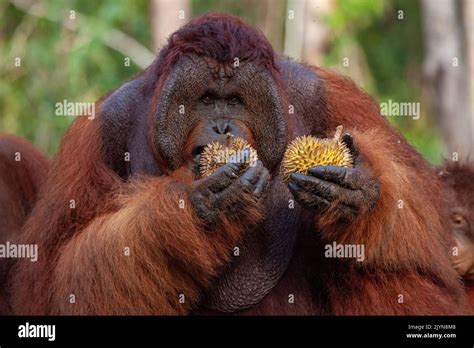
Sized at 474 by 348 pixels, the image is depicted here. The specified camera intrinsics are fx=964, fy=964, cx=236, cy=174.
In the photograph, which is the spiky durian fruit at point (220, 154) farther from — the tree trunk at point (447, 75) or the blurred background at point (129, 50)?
the tree trunk at point (447, 75)

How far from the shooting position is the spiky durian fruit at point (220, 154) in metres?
4.66

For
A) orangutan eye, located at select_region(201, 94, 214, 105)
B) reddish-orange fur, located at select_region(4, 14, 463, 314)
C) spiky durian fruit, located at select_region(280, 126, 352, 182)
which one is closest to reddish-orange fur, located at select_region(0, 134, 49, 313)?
reddish-orange fur, located at select_region(4, 14, 463, 314)

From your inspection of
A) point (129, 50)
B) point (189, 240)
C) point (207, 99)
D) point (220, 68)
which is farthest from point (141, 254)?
point (129, 50)

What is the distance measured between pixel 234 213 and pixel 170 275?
1.48 ft

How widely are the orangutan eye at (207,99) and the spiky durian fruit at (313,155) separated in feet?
1.76

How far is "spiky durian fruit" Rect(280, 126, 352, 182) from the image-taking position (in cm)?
470

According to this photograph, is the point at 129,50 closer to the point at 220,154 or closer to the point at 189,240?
the point at 220,154

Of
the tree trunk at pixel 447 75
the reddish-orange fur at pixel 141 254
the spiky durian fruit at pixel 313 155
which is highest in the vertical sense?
the tree trunk at pixel 447 75

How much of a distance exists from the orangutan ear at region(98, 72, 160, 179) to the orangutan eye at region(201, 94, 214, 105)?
1.33ft

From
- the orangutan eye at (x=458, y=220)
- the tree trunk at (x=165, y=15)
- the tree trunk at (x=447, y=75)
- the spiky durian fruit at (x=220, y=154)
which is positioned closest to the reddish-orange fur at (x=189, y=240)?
the spiky durian fruit at (x=220, y=154)

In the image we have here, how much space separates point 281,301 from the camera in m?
5.19
